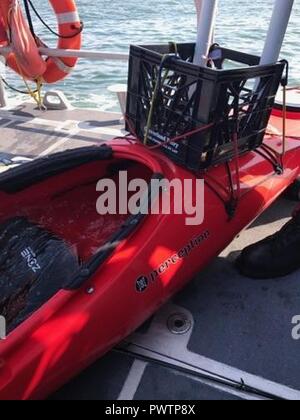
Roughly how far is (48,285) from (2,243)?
1.56ft

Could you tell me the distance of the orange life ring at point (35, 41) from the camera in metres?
4.60

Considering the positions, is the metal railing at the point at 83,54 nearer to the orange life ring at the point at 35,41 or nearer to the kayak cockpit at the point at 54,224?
the orange life ring at the point at 35,41

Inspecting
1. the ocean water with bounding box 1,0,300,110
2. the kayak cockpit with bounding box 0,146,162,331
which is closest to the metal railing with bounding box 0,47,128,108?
the ocean water with bounding box 1,0,300,110

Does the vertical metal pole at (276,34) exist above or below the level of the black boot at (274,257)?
above

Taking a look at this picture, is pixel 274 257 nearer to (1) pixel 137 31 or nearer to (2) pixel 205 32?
(2) pixel 205 32

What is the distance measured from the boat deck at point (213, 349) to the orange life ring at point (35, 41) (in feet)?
10.6

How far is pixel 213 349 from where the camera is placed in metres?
2.25

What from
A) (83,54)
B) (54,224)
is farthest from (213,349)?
(83,54)

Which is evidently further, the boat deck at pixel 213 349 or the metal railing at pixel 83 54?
the metal railing at pixel 83 54

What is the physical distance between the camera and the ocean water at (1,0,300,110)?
792 cm

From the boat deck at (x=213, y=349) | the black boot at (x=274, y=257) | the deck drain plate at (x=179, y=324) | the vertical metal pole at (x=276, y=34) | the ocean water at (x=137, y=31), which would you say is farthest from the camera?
the ocean water at (x=137, y=31)

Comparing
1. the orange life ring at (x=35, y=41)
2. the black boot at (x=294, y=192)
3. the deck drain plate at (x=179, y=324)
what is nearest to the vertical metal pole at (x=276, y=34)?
the black boot at (x=294, y=192)

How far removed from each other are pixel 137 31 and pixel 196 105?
33.3 feet

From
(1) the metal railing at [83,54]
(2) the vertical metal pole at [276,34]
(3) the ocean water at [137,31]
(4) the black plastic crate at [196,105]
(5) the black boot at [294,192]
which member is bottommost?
(3) the ocean water at [137,31]
